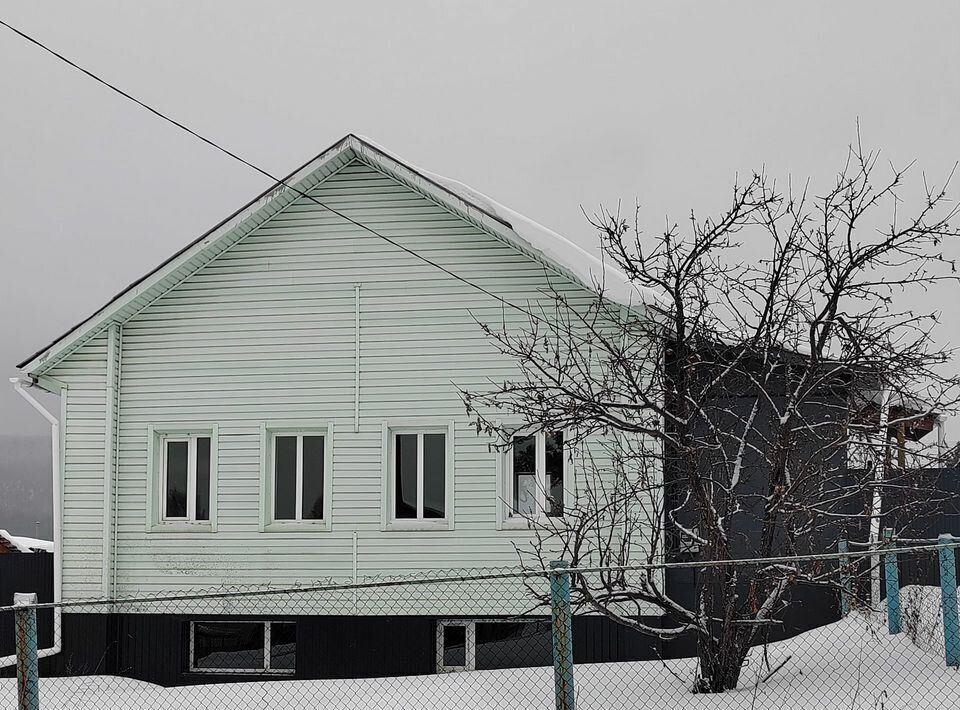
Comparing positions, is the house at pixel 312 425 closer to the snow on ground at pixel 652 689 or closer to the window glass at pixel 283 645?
the window glass at pixel 283 645

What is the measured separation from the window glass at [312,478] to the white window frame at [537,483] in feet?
8.09

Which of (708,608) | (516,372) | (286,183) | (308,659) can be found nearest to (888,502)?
(516,372)

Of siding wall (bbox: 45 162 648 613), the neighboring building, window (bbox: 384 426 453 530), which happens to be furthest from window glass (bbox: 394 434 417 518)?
the neighboring building

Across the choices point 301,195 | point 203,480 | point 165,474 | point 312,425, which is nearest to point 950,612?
→ point 312,425

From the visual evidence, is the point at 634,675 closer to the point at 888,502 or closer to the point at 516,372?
the point at 516,372

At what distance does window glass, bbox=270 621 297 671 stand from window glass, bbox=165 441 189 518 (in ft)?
6.62

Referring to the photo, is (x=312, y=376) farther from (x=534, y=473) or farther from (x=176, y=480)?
(x=534, y=473)

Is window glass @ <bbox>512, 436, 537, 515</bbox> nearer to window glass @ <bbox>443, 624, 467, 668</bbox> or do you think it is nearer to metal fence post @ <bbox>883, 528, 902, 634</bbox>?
window glass @ <bbox>443, 624, 467, 668</bbox>

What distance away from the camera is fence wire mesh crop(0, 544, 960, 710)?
408 inches

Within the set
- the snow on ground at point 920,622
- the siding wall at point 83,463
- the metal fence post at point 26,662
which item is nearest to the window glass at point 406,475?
the siding wall at point 83,463

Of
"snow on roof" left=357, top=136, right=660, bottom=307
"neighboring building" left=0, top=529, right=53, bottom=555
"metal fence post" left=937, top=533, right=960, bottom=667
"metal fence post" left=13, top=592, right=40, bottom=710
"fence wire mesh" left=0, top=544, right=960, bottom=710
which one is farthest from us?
"neighboring building" left=0, top=529, right=53, bottom=555

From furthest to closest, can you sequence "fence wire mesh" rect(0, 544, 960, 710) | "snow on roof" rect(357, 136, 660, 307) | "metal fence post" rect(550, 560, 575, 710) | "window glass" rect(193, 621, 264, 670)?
"window glass" rect(193, 621, 264, 670)
"snow on roof" rect(357, 136, 660, 307)
"fence wire mesh" rect(0, 544, 960, 710)
"metal fence post" rect(550, 560, 575, 710)

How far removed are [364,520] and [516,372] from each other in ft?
9.08

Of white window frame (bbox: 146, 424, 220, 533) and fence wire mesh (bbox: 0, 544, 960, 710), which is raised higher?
white window frame (bbox: 146, 424, 220, 533)
